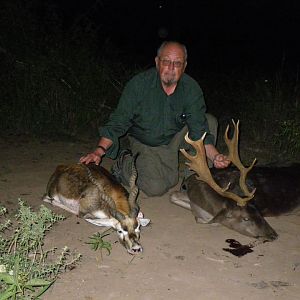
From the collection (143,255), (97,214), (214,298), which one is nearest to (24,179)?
(97,214)

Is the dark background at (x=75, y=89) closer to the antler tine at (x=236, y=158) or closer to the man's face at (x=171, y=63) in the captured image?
the antler tine at (x=236, y=158)

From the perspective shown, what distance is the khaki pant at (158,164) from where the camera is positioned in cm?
589

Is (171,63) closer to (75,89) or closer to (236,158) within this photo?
(236,158)

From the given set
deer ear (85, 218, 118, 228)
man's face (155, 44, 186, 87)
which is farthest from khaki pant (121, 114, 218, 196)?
deer ear (85, 218, 118, 228)

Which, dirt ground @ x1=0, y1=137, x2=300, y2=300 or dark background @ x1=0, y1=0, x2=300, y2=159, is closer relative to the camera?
dirt ground @ x1=0, y1=137, x2=300, y2=300

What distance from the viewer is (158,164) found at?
599cm

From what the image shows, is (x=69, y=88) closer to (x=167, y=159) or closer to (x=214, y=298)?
(x=167, y=159)

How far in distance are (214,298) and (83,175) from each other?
1.95 meters

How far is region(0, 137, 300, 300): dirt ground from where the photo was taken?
12.4 feet

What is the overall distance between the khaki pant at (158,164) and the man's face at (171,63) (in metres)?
0.71

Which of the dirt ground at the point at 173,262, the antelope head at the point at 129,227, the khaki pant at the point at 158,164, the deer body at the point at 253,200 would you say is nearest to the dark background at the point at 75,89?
the deer body at the point at 253,200

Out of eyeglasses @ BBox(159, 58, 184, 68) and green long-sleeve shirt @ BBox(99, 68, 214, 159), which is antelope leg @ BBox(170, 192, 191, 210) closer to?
green long-sleeve shirt @ BBox(99, 68, 214, 159)

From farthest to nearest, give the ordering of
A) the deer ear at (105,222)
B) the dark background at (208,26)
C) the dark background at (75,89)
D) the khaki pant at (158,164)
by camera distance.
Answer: the dark background at (208,26)
the dark background at (75,89)
the khaki pant at (158,164)
the deer ear at (105,222)

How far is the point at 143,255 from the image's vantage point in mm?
4371
